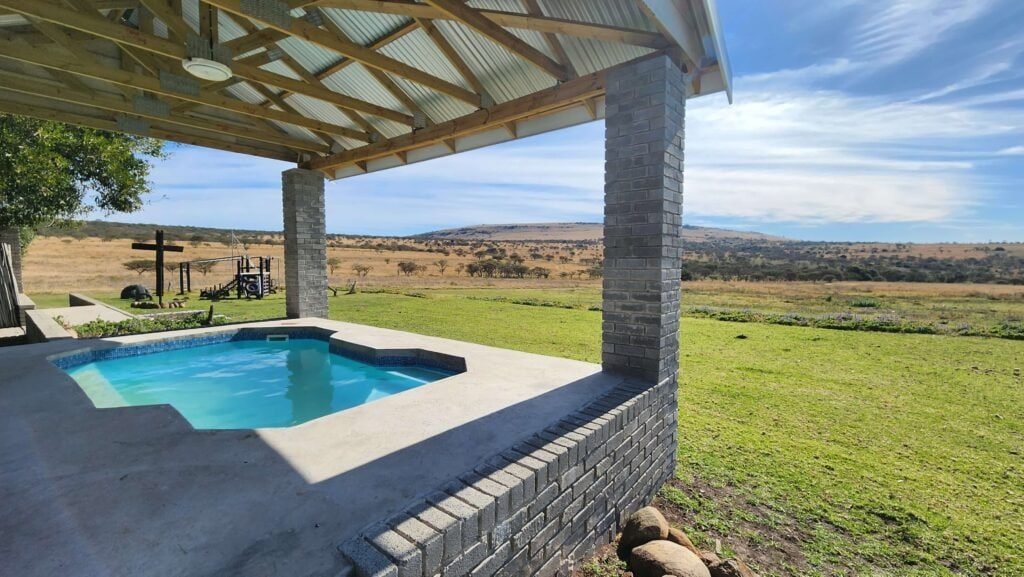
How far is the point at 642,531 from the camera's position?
305 centimetres

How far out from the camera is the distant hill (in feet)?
271

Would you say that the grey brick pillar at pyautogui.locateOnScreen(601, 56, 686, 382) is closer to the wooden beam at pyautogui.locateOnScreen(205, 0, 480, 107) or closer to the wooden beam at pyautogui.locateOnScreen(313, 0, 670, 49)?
the wooden beam at pyautogui.locateOnScreen(313, 0, 670, 49)

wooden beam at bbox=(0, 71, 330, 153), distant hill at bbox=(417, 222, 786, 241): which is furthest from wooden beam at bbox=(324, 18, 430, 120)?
distant hill at bbox=(417, 222, 786, 241)

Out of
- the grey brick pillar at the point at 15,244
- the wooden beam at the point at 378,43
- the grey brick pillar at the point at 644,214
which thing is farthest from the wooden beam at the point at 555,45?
the grey brick pillar at the point at 15,244

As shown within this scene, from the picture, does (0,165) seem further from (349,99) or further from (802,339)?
(802,339)

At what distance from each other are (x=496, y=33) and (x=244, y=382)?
596cm

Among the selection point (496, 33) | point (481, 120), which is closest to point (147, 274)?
point (481, 120)

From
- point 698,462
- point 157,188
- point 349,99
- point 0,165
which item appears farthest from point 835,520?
point 157,188

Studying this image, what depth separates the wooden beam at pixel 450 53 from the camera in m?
4.78

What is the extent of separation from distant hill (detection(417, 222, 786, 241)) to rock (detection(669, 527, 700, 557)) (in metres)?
74.3

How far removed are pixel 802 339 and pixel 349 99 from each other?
33.4 feet

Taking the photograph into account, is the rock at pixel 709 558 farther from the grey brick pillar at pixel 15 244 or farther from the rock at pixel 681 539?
the grey brick pillar at pixel 15 244

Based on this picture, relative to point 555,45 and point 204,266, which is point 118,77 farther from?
point 204,266

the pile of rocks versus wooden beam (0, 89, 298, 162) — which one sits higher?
wooden beam (0, 89, 298, 162)
